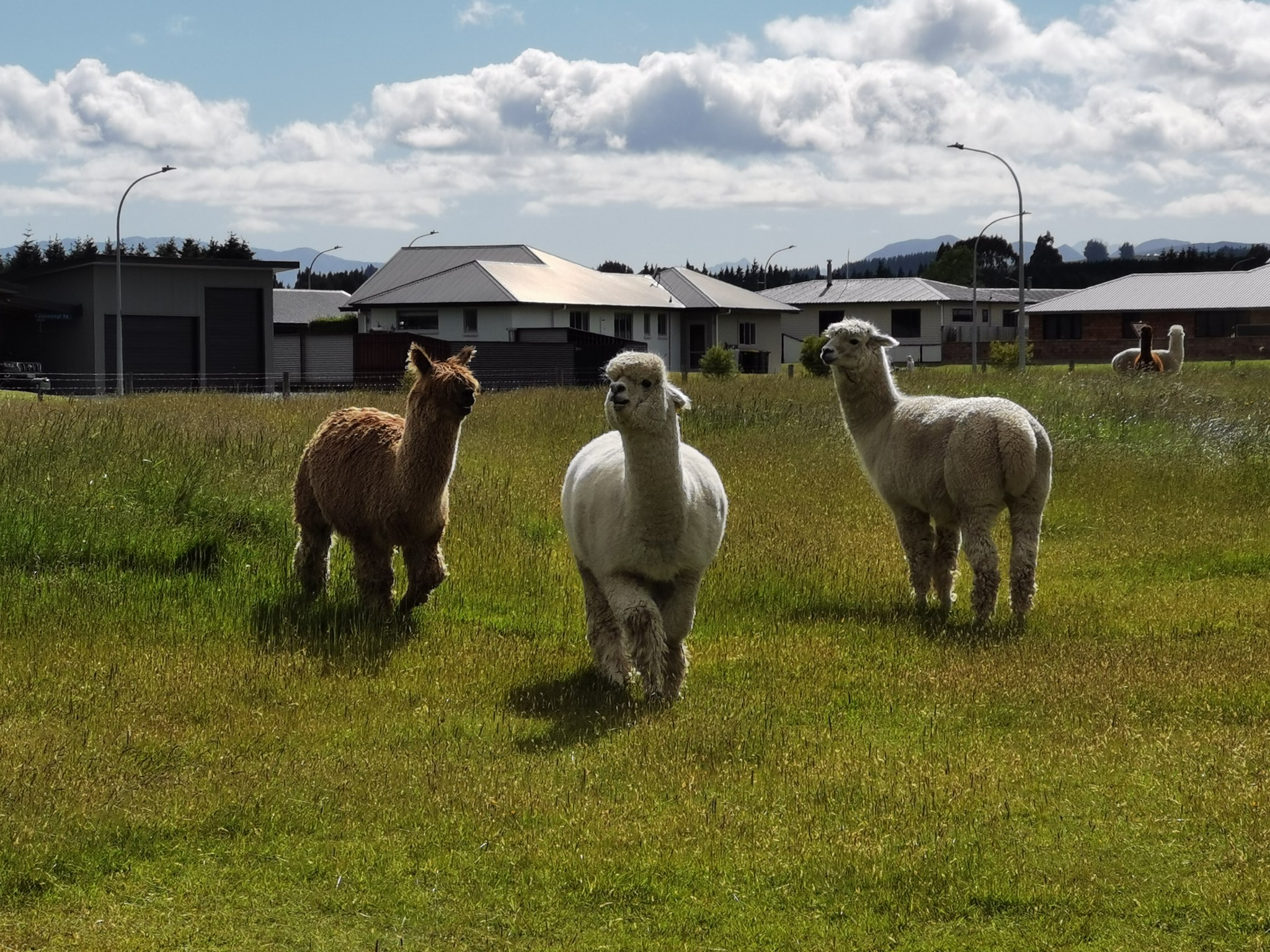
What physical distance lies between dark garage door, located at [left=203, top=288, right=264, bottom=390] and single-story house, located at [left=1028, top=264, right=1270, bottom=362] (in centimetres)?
3461

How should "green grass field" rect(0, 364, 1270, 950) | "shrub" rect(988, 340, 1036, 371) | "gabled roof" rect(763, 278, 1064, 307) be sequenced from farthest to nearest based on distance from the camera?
"gabled roof" rect(763, 278, 1064, 307)
"shrub" rect(988, 340, 1036, 371)
"green grass field" rect(0, 364, 1270, 950)

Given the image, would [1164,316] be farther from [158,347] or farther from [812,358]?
[158,347]

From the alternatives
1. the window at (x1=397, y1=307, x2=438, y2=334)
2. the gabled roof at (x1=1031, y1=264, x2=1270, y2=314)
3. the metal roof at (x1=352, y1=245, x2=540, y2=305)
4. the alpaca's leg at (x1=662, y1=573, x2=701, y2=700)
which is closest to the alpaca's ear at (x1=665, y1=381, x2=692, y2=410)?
the alpaca's leg at (x1=662, y1=573, x2=701, y2=700)

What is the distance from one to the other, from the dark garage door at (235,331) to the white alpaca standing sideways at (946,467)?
140 ft

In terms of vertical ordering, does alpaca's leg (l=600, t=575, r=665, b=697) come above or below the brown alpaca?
below

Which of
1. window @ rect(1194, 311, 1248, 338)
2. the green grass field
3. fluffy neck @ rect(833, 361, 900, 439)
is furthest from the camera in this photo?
window @ rect(1194, 311, 1248, 338)

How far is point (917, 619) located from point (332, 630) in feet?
13.9

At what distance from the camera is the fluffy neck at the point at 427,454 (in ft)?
31.2

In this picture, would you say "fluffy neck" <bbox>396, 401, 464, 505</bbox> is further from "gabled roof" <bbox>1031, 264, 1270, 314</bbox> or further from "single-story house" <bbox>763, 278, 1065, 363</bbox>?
"single-story house" <bbox>763, 278, 1065, 363</bbox>

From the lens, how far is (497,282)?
56.8 metres

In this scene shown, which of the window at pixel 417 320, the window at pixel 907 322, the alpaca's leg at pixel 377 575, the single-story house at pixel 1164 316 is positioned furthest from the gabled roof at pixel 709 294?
the alpaca's leg at pixel 377 575

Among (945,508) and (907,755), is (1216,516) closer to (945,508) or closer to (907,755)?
(945,508)

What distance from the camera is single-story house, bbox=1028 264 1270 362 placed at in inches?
2507

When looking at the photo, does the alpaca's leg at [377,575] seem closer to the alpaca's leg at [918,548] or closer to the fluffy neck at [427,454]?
the fluffy neck at [427,454]
